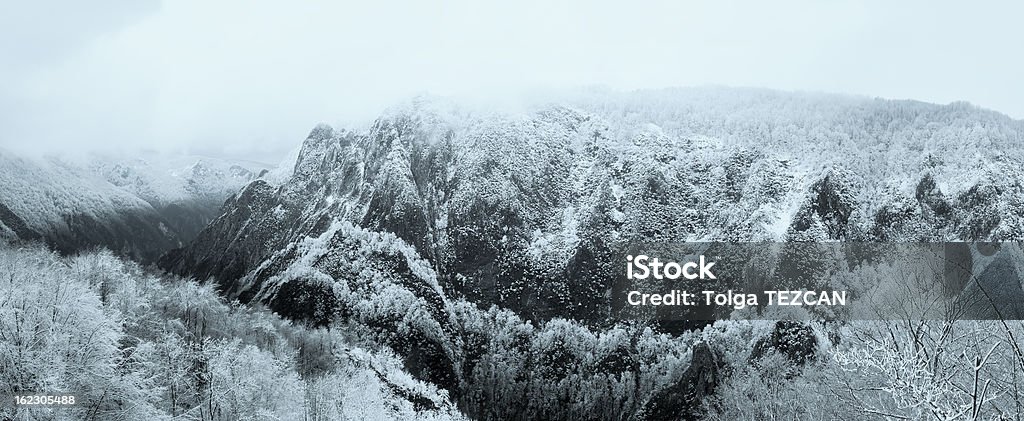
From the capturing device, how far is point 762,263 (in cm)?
18288

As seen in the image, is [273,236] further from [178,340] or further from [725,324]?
[178,340]

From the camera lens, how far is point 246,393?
45281 millimetres

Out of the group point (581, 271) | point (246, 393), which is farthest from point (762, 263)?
point (246, 393)

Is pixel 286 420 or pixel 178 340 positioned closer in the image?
pixel 178 340

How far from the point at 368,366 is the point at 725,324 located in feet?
303

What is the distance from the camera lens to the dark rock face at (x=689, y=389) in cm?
14900

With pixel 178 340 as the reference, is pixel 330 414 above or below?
below

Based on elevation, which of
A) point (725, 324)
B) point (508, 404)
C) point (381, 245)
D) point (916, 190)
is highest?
point (916, 190)

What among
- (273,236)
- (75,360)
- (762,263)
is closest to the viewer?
(75,360)

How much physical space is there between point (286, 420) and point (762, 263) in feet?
496

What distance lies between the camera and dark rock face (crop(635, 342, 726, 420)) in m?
149

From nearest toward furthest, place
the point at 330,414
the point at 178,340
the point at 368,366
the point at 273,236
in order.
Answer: the point at 178,340
the point at 330,414
the point at 368,366
the point at 273,236

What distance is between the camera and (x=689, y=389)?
151750mm

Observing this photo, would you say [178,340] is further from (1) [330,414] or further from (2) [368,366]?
(2) [368,366]
